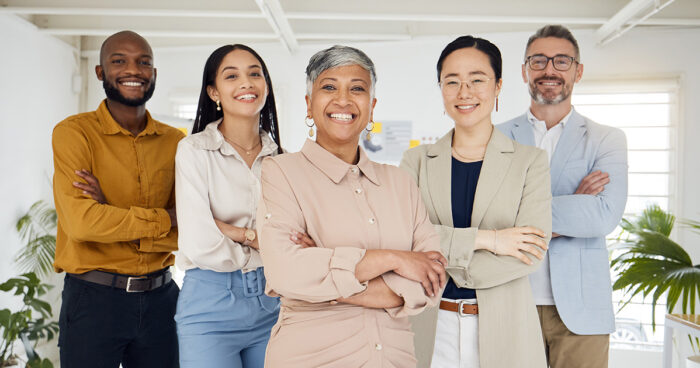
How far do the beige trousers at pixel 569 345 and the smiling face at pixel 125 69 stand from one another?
6.23 feet

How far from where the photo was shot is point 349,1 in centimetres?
570

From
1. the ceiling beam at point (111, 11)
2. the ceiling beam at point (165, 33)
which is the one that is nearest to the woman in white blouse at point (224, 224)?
the ceiling beam at point (111, 11)

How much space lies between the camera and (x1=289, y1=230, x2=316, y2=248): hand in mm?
1496

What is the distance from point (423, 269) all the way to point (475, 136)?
0.75 metres

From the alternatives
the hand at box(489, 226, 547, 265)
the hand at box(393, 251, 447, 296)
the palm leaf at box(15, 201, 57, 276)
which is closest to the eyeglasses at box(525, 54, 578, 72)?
the hand at box(489, 226, 547, 265)

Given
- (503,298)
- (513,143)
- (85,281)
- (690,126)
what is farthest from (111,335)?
(690,126)

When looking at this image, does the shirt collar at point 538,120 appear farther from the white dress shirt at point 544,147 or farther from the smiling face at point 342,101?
the smiling face at point 342,101

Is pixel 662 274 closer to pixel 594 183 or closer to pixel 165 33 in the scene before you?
pixel 594 183

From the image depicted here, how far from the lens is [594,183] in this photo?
235 cm

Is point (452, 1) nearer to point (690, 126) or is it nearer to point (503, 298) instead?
point (690, 126)

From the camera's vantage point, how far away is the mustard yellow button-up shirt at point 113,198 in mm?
2150

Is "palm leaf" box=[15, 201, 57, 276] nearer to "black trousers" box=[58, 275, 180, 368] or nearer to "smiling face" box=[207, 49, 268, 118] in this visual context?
"black trousers" box=[58, 275, 180, 368]

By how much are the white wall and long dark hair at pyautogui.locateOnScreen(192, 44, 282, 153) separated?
131 inches

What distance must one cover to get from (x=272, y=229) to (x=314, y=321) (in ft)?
0.88
